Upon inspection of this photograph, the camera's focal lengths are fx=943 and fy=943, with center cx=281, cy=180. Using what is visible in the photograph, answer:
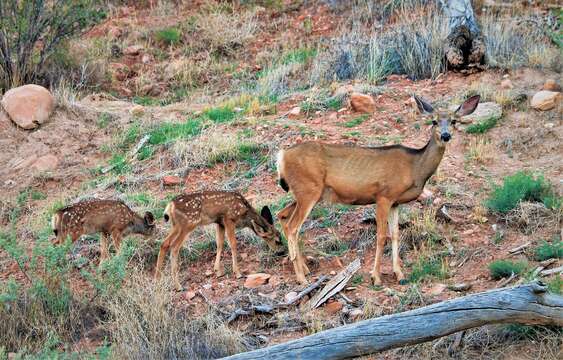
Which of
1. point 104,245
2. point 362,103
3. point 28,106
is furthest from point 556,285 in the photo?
point 28,106

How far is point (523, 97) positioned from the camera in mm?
15023

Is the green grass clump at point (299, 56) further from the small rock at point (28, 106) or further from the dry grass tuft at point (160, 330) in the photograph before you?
the dry grass tuft at point (160, 330)

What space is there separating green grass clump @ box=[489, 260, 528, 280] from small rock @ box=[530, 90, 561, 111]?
498 cm

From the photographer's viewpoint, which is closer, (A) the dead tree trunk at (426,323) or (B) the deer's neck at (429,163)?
(A) the dead tree trunk at (426,323)

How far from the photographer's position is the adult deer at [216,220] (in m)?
11.6

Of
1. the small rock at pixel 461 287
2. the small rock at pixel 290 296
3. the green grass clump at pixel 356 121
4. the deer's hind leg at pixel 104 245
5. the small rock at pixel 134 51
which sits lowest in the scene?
the small rock at pixel 134 51

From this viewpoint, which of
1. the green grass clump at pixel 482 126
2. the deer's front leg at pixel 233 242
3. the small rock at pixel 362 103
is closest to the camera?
the deer's front leg at pixel 233 242

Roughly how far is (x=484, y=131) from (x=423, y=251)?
384 cm

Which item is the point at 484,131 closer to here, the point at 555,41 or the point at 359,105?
the point at 359,105

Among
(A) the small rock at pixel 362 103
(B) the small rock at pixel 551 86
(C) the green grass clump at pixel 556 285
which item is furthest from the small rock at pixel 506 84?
(C) the green grass clump at pixel 556 285

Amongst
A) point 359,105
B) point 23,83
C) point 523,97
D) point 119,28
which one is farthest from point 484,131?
point 119,28

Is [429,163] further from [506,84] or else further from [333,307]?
[506,84]

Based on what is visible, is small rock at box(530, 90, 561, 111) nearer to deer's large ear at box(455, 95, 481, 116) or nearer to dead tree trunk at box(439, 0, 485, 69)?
dead tree trunk at box(439, 0, 485, 69)

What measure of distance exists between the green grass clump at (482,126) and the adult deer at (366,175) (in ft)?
11.5
